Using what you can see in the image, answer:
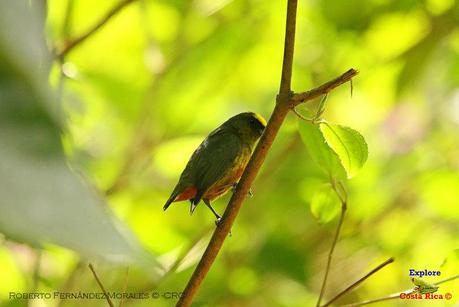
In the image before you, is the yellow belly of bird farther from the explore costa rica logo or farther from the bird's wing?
the explore costa rica logo

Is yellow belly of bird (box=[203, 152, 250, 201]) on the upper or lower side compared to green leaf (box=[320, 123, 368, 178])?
upper

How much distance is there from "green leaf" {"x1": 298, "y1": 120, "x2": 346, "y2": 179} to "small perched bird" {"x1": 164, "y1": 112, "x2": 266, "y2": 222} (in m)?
0.15

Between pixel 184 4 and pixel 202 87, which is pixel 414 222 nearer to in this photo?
pixel 202 87

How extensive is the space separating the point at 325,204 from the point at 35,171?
0.59m

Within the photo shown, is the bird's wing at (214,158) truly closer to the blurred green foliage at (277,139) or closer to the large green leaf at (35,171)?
the blurred green foliage at (277,139)

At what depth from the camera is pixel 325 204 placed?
2.28 feet

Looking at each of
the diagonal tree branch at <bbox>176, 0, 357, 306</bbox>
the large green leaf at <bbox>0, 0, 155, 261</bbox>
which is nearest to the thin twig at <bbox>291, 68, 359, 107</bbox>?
the diagonal tree branch at <bbox>176, 0, 357, 306</bbox>

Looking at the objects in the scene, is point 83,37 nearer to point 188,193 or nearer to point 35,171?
point 188,193

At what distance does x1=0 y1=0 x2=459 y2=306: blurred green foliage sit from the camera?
996 mm

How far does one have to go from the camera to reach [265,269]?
0.98 m

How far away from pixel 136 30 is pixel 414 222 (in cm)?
65

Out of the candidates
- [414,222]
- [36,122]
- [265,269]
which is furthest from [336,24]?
[36,122]

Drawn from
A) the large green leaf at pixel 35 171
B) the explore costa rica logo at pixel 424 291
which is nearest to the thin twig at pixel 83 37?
the explore costa rica logo at pixel 424 291

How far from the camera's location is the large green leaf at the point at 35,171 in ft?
0.38
